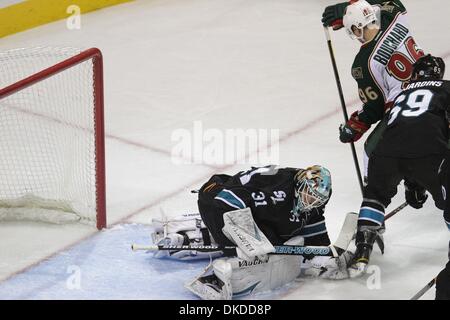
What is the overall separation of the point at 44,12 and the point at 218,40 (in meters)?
1.17

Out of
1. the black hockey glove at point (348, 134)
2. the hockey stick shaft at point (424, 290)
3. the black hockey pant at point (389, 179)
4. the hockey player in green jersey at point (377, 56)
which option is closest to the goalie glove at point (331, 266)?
the black hockey pant at point (389, 179)

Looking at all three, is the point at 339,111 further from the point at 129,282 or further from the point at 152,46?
the point at 129,282

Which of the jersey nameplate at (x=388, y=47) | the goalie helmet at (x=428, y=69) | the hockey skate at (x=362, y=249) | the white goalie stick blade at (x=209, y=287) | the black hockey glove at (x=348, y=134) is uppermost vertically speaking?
the jersey nameplate at (x=388, y=47)

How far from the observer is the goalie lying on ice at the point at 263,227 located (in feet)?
14.1

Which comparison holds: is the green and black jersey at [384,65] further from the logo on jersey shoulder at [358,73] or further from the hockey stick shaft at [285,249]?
the hockey stick shaft at [285,249]

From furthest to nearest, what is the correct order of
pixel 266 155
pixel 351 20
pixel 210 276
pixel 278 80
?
1. pixel 278 80
2. pixel 266 155
3. pixel 351 20
4. pixel 210 276

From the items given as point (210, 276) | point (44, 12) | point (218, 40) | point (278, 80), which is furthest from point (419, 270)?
point (44, 12)

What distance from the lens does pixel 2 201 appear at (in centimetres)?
501

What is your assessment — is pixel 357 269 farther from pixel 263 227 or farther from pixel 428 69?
pixel 428 69

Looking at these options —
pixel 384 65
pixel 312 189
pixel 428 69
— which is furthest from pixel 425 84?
pixel 312 189

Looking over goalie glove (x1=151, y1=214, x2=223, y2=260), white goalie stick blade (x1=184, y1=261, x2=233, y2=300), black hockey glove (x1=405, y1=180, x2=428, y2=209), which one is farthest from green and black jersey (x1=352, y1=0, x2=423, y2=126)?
white goalie stick blade (x1=184, y1=261, x2=233, y2=300)

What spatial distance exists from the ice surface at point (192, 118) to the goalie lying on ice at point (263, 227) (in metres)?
0.09

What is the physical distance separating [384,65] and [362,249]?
800 mm

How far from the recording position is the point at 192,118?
241 inches
